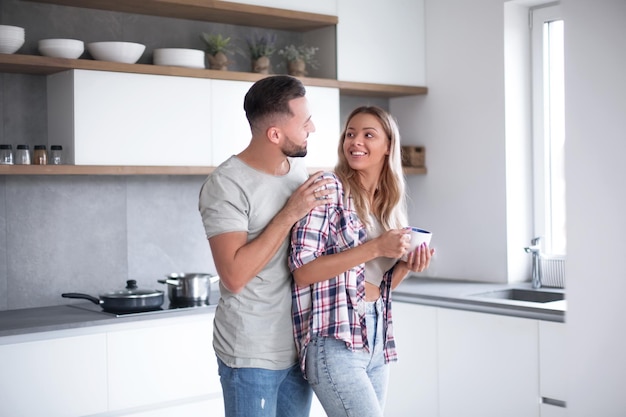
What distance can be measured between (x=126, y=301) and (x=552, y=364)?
1.77 m

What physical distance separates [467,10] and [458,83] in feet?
1.28

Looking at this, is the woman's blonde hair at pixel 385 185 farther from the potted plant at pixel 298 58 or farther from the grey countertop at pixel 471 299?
the potted plant at pixel 298 58

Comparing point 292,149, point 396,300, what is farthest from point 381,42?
point 292,149

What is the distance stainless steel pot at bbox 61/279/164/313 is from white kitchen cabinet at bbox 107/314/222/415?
0.12 meters

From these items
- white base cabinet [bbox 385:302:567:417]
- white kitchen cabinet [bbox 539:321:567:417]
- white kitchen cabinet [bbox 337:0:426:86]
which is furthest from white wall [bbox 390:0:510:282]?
white kitchen cabinet [bbox 539:321:567:417]

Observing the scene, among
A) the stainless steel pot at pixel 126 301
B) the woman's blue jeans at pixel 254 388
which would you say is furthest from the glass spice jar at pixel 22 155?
the woman's blue jeans at pixel 254 388

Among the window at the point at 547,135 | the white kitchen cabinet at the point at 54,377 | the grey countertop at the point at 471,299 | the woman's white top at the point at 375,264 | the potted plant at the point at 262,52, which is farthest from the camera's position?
the window at the point at 547,135

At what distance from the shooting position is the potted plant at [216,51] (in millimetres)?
3791

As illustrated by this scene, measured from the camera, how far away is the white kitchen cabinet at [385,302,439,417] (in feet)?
12.3

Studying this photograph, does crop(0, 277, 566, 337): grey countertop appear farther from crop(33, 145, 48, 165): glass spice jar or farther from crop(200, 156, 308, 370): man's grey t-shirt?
crop(200, 156, 308, 370): man's grey t-shirt

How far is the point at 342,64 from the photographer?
412 cm

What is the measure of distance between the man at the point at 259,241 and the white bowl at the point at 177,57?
1.75 m

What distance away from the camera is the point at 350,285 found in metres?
1.98

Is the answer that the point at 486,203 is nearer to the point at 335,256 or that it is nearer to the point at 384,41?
the point at 384,41
